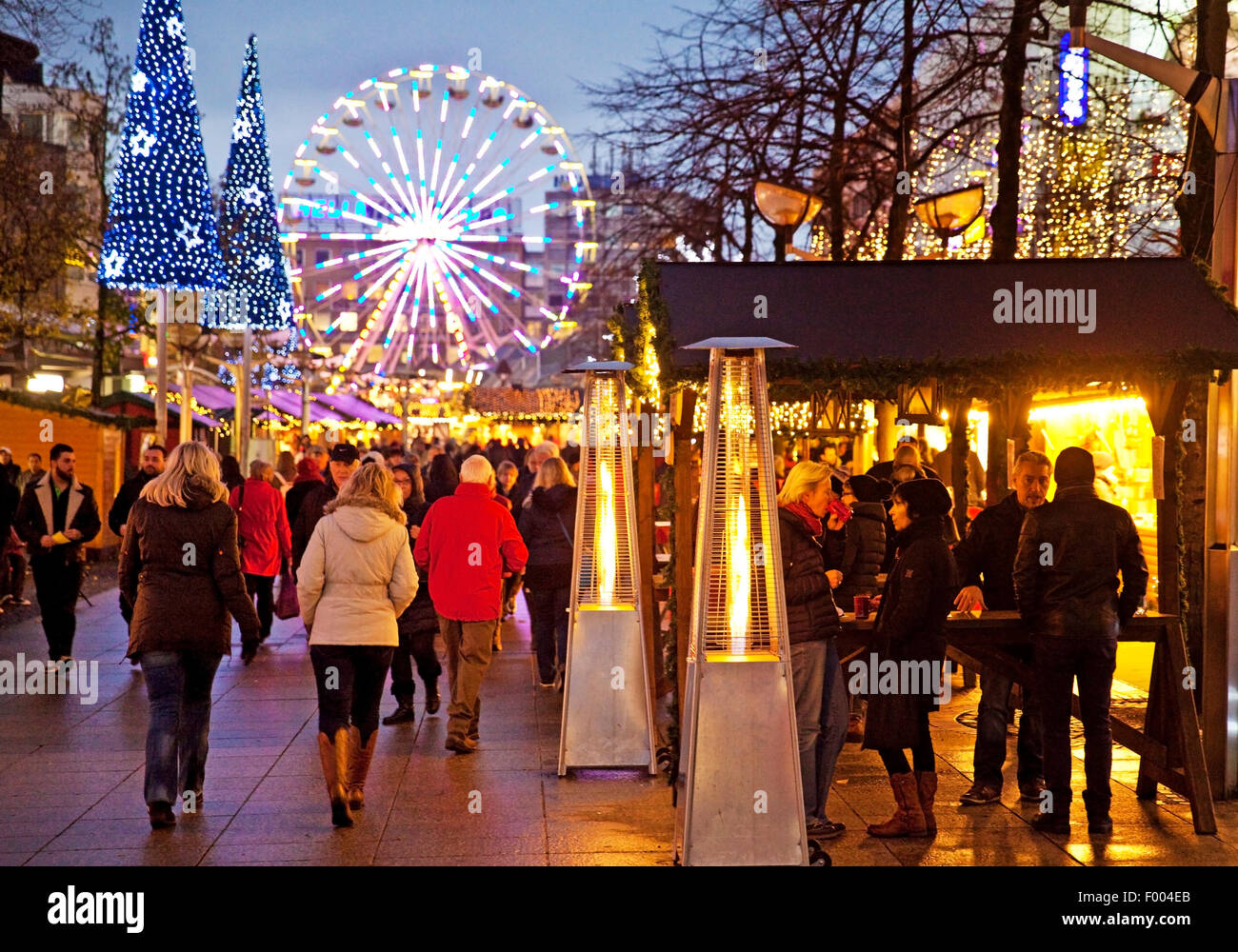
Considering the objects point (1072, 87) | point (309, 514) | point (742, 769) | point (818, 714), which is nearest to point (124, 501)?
point (309, 514)

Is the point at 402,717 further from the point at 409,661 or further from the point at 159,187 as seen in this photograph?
the point at 159,187

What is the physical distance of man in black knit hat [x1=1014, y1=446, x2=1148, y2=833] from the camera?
7395 millimetres

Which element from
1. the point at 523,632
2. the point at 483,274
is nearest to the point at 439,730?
the point at 523,632

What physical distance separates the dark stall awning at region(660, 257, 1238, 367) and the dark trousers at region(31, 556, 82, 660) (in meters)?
6.29

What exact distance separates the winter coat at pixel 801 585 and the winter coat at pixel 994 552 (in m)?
1.72

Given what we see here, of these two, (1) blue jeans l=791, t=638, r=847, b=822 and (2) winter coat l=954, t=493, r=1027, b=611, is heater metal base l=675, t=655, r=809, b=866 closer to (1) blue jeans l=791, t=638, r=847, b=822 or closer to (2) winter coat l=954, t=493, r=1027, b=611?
(1) blue jeans l=791, t=638, r=847, b=822

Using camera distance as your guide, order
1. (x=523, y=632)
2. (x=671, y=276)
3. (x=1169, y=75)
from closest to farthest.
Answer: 1. (x=1169, y=75)
2. (x=671, y=276)
3. (x=523, y=632)

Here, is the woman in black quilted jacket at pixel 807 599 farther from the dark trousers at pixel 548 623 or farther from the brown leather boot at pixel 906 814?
the dark trousers at pixel 548 623

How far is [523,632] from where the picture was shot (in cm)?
1636

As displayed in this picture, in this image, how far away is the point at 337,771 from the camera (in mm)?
7523

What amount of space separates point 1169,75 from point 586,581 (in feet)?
15.2
